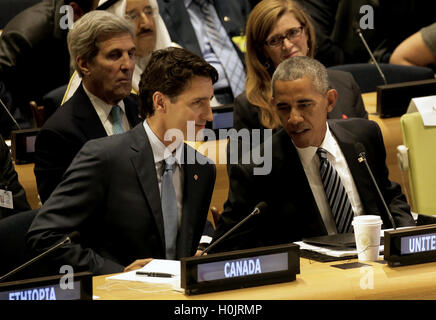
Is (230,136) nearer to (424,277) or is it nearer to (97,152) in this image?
(97,152)

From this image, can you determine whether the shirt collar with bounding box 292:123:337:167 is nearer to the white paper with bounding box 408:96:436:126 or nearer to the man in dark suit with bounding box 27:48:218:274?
the man in dark suit with bounding box 27:48:218:274

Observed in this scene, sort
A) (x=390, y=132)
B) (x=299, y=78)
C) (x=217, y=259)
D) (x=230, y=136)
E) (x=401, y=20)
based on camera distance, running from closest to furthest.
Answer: (x=217, y=259) → (x=299, y=78) → (x=230, y=136) → (x=390, y=132) → (x=401, y=20)

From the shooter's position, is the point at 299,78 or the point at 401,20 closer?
the point at 299,78

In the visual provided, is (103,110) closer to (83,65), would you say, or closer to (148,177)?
(83,65)

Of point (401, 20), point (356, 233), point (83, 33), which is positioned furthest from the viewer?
point (401, 20)

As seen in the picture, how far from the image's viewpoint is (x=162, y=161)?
334 centimetres

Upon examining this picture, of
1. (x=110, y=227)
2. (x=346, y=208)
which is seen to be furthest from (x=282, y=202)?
(x=110, y=227)

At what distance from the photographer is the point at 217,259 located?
2.52 m

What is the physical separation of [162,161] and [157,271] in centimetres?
66

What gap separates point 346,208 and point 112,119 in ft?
4.02

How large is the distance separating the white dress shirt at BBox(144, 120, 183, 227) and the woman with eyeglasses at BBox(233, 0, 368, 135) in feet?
2.91

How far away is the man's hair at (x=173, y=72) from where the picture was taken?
10.8 feet

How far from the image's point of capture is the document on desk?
2.70 meters

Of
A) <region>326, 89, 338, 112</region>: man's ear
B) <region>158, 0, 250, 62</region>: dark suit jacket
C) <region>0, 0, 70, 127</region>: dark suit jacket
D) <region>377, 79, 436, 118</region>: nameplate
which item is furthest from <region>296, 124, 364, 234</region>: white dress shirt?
<region>0, 0, 70, 127</region>: dark suit jacket
